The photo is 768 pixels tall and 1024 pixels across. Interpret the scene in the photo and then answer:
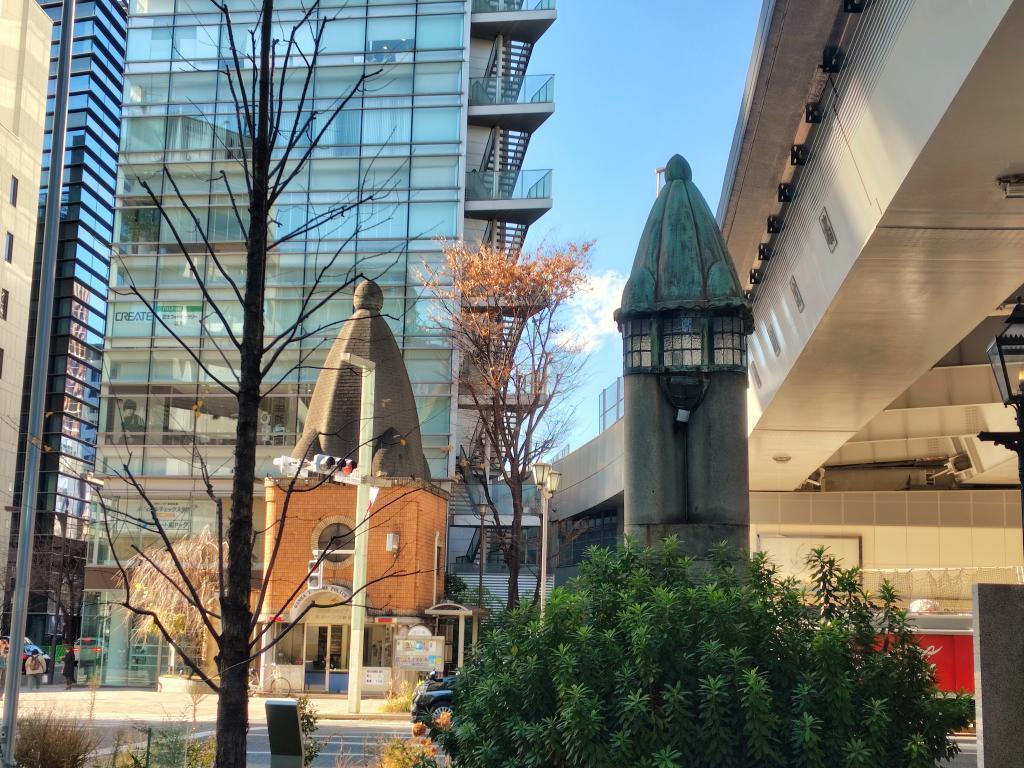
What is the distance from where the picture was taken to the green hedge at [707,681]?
27.0 feet

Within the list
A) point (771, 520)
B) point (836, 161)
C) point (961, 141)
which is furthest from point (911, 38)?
point (771, 520)

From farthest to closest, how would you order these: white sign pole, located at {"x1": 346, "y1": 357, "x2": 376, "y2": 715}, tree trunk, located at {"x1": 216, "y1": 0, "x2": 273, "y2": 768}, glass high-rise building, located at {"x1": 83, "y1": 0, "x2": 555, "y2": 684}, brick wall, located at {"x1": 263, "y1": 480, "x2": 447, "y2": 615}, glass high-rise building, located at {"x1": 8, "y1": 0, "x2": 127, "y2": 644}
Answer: glass high-rise building, located at {"x1": 8, "y1": 0, "x2": 127, "y2": 644}, glass high-rise building, located at {"x1": 83, "y1": 0, "x2": 555, "y2": 684}, brick wall, located at {"x1": 263, "y1": 480, "x2": 447, "y2": 615}, white sign pole, located at {"x1": 346, "y1": 357, "x2": 376, "y2": 715}, tree trunk, located at {"x1": 216, "y1": 0, "x2": 273, "y2": 768}

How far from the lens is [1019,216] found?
12625mm

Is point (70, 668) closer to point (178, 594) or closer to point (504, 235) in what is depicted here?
point (178, 594)

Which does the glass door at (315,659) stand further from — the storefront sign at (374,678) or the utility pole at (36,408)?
the utility pole at (36,408)

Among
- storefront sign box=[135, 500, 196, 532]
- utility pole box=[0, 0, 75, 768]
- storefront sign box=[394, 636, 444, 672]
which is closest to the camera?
utility pole box=[0, 0, 75, 768]

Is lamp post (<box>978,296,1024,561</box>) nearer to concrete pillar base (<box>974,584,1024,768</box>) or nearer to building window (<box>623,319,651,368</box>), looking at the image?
concrete pillar base (<box>974,584,1024,768</box>)

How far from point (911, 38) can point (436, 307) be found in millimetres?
38728

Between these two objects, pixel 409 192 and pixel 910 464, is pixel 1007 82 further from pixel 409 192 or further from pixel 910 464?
pixel 409 192

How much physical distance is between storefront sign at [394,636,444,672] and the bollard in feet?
57.2

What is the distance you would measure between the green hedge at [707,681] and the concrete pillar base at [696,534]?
5.85 feet

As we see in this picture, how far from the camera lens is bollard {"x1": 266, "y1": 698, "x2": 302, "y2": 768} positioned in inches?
491

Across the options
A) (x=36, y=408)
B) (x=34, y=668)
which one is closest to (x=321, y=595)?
(x=34, y=668)

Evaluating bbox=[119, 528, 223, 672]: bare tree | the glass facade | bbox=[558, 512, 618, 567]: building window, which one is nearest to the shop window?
bbox=[119, 528, 223, 672]: bare tree
